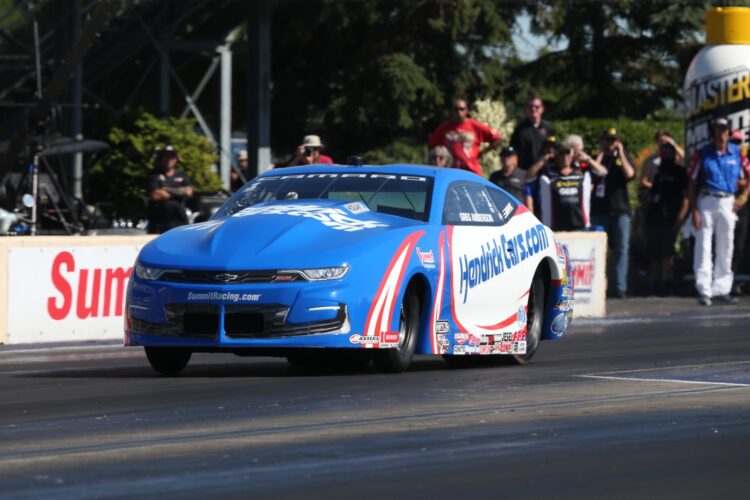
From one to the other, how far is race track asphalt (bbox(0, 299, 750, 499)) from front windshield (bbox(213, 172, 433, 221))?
44.2 inches

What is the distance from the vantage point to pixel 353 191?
1270 cm

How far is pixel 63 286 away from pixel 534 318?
14.4 ft

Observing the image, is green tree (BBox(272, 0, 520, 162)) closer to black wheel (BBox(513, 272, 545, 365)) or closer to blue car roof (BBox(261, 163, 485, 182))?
black wheel (BBox(513, 272, 545, 365))

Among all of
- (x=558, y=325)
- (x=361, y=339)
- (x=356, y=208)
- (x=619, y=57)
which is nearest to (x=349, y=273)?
(x=361, y=339)

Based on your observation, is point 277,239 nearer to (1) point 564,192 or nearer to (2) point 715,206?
(1) point 564,192

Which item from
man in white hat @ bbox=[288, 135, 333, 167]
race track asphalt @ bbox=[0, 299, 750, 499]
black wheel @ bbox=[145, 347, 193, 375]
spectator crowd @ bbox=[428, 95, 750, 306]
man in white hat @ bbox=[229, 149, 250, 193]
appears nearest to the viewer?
race track asphalt @ bbox=[0, 299, 750, 499]

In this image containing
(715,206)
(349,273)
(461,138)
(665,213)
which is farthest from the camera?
(665,213)

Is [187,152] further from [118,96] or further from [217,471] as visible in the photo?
[217,471]

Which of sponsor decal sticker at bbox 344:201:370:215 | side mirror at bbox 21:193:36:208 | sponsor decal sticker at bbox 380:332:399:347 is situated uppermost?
sponsor decal sticker at bbox 344:201:370:215

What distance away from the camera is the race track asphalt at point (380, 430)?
713cm

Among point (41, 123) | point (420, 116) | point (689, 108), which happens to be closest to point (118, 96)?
point (420, 116)

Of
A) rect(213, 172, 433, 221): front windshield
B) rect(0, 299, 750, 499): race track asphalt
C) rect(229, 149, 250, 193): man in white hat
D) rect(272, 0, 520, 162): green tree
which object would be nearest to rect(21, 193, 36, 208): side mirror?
rect(229, 149, 250, 193): man in white hat

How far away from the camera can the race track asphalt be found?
713 centimetres

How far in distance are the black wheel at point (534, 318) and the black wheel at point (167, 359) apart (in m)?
2.68
